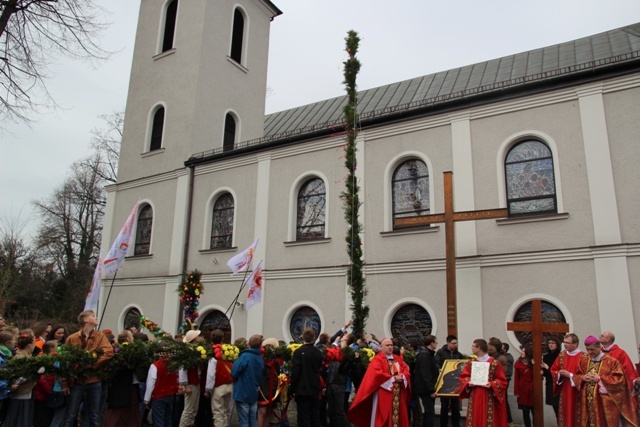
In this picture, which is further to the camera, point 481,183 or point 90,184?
point 90,184

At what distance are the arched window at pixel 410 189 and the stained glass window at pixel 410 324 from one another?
2512 mm

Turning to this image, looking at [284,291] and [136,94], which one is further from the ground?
[136,94]

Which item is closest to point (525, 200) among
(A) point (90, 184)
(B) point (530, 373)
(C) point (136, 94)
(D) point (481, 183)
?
(D) point (481, 183)

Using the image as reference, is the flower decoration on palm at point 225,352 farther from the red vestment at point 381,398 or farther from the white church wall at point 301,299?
the white church wall at point 301,299

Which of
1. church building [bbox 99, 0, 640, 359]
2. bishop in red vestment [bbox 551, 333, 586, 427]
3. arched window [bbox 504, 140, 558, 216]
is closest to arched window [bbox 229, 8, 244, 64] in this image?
church building [bbox 99, 0, 640, 359]

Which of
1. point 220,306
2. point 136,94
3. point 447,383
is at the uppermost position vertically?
point 136,94

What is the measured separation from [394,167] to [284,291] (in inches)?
195

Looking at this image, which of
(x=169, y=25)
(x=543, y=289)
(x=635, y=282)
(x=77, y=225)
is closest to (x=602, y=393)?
(x=635, y=282)

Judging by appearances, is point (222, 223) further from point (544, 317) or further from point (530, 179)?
point (544, 317)

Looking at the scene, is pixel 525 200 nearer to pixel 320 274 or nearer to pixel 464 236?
pixel 464 236

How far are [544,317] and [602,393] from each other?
463 cm

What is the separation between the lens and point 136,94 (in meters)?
23.1

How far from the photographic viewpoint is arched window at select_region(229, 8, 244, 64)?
24.1 meters

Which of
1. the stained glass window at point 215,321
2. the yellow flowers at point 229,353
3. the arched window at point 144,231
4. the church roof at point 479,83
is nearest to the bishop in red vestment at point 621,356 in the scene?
the yellow flowers at point 229,353
